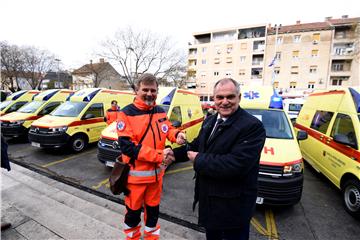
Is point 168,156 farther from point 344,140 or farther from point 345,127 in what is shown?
point 345,127

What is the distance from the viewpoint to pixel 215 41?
41062 mm

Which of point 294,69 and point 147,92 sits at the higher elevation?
point 294,69

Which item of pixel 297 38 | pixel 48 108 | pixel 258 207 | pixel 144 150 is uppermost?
pixel 297 38

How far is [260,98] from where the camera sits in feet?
15.2

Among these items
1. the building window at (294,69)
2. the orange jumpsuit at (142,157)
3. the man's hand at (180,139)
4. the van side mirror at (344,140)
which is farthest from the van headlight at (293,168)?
the building window at (294,69)

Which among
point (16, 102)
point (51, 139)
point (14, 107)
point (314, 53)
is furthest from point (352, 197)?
point (314, 53)

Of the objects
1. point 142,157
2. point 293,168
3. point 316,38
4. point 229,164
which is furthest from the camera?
point 316,38

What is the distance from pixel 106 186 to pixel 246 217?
11.7 feet

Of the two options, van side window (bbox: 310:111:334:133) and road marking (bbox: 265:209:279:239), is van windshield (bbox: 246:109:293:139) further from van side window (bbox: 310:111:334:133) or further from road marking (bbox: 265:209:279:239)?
road marking (bbox: 265:209:279:239)

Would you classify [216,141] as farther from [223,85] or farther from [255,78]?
[255,78]

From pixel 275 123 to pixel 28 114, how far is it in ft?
33.0

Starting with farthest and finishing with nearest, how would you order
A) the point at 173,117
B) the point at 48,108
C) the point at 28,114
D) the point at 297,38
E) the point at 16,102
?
the point at 297,38, the point at 16,102, the point at 48,108, the point at 28,114, the point at 173,117

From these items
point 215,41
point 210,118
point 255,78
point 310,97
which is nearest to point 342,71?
point 255,78

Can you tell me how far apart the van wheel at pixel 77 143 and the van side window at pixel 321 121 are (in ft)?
25.5
